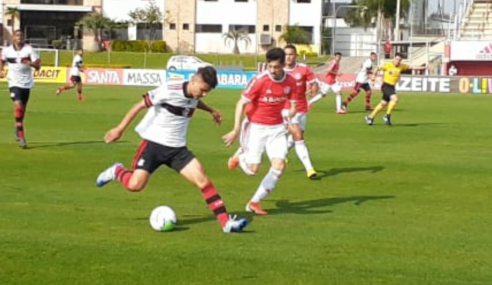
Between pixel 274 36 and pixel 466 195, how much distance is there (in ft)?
248

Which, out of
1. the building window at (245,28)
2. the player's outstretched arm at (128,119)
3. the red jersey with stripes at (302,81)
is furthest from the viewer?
the building window at (245,28)

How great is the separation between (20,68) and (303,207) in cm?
834

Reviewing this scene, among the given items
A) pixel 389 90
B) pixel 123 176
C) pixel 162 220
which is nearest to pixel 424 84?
pixel 389 90

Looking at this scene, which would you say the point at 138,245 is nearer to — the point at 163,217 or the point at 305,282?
the point at 163,217

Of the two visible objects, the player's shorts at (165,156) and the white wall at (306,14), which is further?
the white wall at (306,14)

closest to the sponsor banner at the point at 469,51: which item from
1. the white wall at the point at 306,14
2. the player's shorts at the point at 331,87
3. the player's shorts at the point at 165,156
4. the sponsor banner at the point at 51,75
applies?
the sponsor banner at the point at 51,75

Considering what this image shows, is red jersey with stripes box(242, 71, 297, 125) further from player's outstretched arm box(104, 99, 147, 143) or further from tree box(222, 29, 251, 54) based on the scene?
tree box(222, 29, 251, 54)

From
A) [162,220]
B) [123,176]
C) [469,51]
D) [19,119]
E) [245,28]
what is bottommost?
[162,220]

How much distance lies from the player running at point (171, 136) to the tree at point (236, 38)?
3035 inches

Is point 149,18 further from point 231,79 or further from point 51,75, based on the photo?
point 231,79

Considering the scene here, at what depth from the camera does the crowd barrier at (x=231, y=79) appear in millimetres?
49969

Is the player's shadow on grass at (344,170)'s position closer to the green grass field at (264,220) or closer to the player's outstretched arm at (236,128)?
the green grass field at (264,220)

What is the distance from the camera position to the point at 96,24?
84.9 meters

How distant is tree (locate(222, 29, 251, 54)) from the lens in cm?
8712
